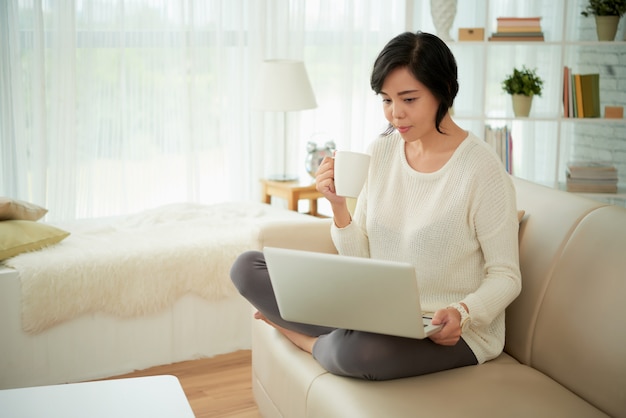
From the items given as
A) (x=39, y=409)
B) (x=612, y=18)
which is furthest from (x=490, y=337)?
(x=612, y=18)

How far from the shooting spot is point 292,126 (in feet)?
14.5

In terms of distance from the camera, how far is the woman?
5.53 ft

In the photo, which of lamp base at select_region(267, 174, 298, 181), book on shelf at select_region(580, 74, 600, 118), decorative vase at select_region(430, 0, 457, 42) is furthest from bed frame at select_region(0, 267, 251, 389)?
book on shelf at select_region(580, 74, 600, 118)

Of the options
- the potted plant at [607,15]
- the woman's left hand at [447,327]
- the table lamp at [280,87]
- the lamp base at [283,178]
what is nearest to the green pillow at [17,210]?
the table lamp at [280,87]

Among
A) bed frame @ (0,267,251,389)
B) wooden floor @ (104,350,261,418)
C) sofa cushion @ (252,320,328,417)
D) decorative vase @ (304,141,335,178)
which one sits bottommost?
wooden floor @ (104,350,261,418)

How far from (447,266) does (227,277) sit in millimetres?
1200

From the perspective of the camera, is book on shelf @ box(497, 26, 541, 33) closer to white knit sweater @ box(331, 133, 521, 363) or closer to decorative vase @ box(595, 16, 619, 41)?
decorative vase @ box(595, 16, 619, 41)

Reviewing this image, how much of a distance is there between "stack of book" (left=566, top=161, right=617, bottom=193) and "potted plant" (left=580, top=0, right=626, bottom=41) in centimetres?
67

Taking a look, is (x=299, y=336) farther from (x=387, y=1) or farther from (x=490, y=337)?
(x=387, y=1)

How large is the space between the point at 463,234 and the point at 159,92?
99.6 inches

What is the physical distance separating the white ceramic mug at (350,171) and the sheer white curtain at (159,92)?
2165 mm

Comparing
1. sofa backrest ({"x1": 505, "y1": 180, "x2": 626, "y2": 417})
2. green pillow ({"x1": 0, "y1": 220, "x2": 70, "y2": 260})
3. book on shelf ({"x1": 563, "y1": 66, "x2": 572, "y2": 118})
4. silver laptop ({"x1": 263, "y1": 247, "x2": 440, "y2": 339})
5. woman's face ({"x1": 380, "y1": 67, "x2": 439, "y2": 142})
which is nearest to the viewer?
silver laptop ({"x1": 263, "y1": 247, "x2": 440, "y2": 339})

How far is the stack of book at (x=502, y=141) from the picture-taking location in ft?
12.8

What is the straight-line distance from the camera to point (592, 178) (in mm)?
3791
